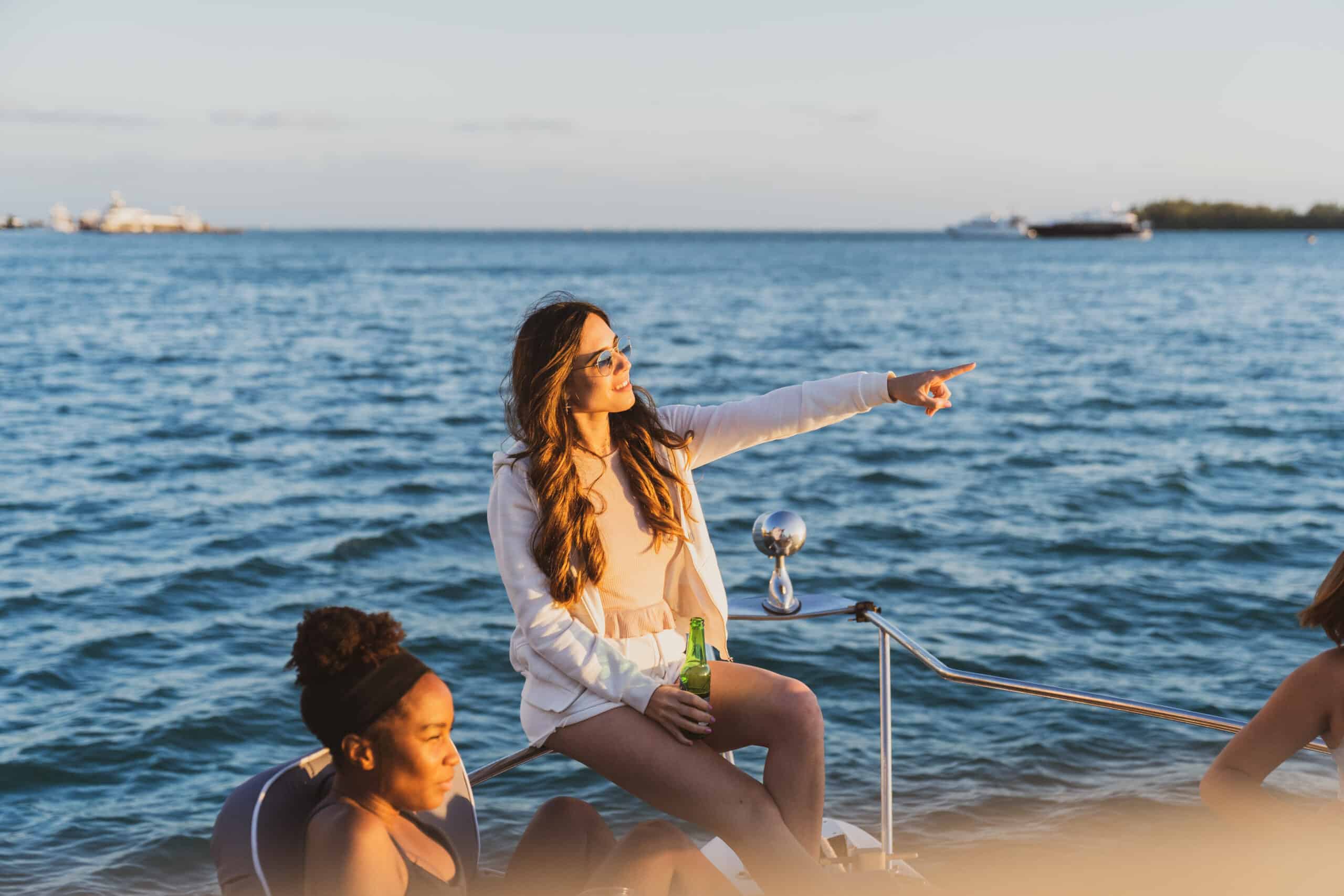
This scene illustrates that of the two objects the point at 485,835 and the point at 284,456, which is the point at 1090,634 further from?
the point at 284,456

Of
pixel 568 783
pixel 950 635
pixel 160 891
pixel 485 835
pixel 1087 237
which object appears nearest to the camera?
pixel 160 891

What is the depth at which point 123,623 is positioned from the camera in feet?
29.9

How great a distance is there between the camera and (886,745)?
2941 mm

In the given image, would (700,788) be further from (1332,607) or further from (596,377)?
(1332,607)

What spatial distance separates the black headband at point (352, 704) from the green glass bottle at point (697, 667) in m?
0.96

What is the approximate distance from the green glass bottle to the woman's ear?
38.2 inches

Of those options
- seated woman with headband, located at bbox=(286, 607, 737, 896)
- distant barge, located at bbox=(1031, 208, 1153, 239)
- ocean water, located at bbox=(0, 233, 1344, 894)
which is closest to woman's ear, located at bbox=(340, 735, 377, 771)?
seated woman with headband, located at bbox=(286, 607, 737, 896)

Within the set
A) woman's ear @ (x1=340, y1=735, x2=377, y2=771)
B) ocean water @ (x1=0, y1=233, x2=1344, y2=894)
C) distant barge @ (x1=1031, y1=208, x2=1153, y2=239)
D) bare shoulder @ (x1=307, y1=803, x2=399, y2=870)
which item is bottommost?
ocean water @ (x1=0, y1=233, x2=1344, y2=894)

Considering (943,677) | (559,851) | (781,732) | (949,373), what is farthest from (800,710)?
(949,373)

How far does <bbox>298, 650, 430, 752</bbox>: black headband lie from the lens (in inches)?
70.7

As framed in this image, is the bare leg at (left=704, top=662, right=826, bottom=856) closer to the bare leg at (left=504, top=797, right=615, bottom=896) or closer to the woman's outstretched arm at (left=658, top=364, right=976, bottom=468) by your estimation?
the bare leg at (left=504, top=797, right=615, bottom=896)

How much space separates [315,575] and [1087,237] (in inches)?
4938

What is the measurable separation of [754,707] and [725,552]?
8495mm

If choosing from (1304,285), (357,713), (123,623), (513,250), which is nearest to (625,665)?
(357,713)
